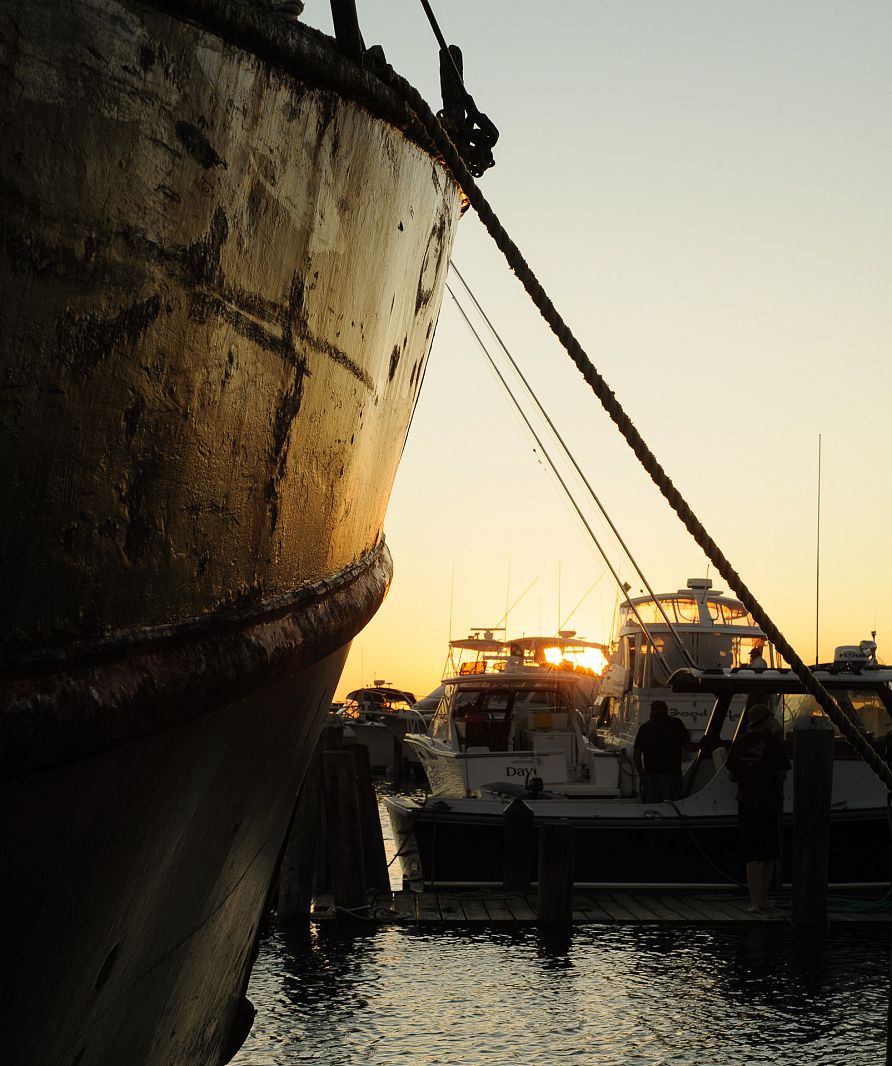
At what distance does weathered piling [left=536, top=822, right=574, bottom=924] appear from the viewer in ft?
34.5

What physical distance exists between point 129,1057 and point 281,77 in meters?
2.24

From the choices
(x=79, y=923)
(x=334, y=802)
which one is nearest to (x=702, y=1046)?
(x=334, y=802)

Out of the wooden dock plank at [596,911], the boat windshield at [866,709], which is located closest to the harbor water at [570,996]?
the wooden dock plank at [596,911]

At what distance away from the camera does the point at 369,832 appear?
41.0ft

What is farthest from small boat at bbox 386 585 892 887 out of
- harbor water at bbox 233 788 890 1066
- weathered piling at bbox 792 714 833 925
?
harbor water at bbox 233 788 890 1066

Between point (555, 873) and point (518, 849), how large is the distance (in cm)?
202

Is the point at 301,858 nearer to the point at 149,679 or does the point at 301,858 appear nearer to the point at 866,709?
the point at 866,709

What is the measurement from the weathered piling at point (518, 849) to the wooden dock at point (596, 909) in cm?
26

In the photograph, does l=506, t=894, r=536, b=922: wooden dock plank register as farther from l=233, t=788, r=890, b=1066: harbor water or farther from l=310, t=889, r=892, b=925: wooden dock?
l=233, t=788, r=890, b=1066: harbor water

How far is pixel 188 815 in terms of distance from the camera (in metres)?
2.72

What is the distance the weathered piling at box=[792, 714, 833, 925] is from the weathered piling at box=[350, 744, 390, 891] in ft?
13.0

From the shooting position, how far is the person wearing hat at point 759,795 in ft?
36.7

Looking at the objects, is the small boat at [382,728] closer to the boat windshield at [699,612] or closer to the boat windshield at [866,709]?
the boat windshield at [699,612]

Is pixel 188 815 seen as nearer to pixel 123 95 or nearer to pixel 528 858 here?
pixel 123 95
